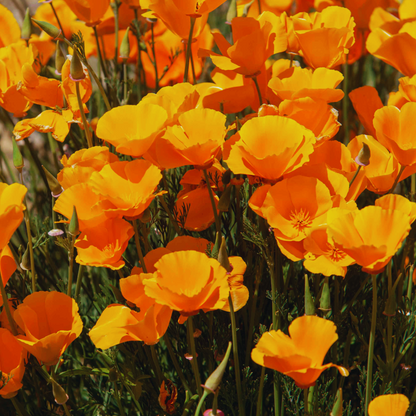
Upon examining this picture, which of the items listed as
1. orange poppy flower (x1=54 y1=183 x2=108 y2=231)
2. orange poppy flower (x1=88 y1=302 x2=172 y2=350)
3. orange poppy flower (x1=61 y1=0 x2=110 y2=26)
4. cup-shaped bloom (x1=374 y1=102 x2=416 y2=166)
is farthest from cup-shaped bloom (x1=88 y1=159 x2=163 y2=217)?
orange poppy flower (x1=61 y1=0 x2=110 y2=26)

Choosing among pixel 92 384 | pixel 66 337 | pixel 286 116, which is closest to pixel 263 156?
pixel 286 116

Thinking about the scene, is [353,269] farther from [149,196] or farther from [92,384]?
[92,384]

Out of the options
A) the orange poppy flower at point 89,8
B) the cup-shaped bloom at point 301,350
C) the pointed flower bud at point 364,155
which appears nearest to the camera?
the cup-shaped bloom at point 301,350

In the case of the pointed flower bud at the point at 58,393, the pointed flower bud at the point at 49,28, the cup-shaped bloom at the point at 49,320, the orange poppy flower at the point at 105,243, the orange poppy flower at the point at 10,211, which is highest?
the pointed flower bud at the point at 49,28

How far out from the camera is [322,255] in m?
0.67

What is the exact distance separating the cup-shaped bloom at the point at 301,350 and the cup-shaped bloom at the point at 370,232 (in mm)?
92

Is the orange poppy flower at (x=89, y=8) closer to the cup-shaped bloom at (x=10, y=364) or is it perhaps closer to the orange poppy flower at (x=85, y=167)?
the orange poppy flower at (x=85, y=167)

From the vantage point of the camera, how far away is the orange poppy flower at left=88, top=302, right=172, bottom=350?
642mm

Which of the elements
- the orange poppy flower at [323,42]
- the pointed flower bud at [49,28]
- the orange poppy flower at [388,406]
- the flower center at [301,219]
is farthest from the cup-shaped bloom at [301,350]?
the pointed flower bud at [49,28]

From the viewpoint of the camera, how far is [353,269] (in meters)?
0.90

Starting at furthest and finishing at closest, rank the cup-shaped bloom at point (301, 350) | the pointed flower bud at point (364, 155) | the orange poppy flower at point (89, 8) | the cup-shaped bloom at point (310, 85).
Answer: the orange poppy flower at point (89, 8), the cup-shaped bloom at point (310, 85), the pointed flower bud at point (364, 155), the cup-shaped bloom at point (301, 350)

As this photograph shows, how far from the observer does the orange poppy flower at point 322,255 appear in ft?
2.09

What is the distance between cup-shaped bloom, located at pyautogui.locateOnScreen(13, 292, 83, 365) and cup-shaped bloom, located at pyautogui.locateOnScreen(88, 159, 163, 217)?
0.15 m

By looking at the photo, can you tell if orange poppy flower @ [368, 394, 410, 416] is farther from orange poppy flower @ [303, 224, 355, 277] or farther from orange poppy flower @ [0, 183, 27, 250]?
orange poppy flower @ [0, 183, 27, 250]
